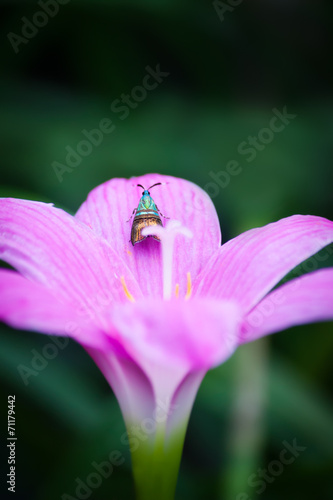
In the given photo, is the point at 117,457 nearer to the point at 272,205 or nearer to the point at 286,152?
the point at 272,205

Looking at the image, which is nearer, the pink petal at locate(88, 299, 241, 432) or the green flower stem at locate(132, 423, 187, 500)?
the pink petal at locate(88, 299, 241, 432)

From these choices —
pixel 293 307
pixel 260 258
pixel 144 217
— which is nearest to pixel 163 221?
pixel 144 217

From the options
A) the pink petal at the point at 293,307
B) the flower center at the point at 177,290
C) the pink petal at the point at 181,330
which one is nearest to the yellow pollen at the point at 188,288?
the flower center at the point at 177,290

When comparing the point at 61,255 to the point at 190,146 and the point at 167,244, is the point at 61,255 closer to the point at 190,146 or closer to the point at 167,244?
the point at 167,244

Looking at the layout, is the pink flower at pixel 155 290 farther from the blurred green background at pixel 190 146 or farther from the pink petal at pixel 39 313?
the blurred green background at pixel 190 146

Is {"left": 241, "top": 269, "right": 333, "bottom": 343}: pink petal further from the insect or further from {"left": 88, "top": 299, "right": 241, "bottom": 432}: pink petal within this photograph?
the insect

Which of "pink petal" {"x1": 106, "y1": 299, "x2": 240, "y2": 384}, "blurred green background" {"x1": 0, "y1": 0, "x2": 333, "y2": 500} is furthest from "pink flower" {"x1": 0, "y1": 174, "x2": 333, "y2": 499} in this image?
"blurred green background" {"x1": 0, "y1": 0, "x2": 333, "y2": 500}
